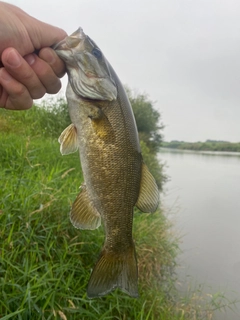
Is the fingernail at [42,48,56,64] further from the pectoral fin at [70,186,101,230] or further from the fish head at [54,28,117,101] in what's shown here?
the pectoral fin at [70,186,101,230]

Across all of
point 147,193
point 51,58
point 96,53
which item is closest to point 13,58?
point 51,58

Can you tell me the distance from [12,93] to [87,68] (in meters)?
0.50

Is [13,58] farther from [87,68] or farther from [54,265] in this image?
[54,265]

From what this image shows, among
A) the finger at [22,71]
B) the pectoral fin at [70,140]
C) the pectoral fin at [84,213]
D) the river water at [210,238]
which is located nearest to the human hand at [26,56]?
the finger at [22,71]

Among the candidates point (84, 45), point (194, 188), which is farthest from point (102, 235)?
point (194, 188)

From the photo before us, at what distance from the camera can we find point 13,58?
1.80 metres

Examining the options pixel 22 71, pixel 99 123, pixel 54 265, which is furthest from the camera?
pixel 54 265

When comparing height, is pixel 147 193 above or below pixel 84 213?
above

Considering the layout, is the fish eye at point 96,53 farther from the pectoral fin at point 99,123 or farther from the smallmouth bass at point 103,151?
the pectoral fin at point 99,123

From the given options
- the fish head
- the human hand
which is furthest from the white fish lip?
the human hand

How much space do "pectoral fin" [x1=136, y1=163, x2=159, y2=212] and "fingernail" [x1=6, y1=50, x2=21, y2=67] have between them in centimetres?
85

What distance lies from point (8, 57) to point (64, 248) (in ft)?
6.63

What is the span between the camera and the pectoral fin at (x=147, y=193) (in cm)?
192

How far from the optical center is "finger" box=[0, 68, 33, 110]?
196 cm
